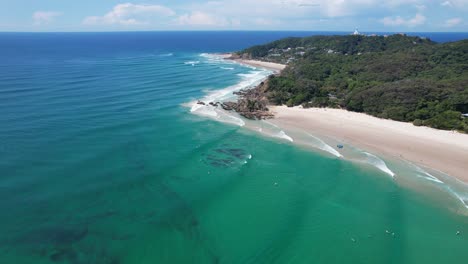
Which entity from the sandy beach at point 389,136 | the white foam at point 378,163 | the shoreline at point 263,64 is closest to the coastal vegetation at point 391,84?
the sandy beach at point 389,136

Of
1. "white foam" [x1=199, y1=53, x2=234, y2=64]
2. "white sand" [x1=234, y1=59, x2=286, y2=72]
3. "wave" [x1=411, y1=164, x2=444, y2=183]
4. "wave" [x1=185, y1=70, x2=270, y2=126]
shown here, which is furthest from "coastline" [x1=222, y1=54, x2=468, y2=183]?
"white foam" [x1=199, y1=53, x2=234, y2=64]

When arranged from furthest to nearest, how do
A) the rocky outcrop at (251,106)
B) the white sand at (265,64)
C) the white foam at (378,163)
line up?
the white sand at (265,64)
the rocky outcrop at (251,106)
the white foam at (378,163)

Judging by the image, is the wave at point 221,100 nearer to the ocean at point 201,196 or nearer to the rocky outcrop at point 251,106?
the rocky outcrop at point 251,106

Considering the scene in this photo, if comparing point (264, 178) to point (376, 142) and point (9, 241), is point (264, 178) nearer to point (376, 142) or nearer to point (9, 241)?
point (376, 142)

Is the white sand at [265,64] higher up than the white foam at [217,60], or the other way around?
the white foam at [217,60]

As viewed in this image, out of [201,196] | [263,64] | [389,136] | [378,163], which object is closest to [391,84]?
[389,136]

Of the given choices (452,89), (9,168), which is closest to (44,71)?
(9,168)
